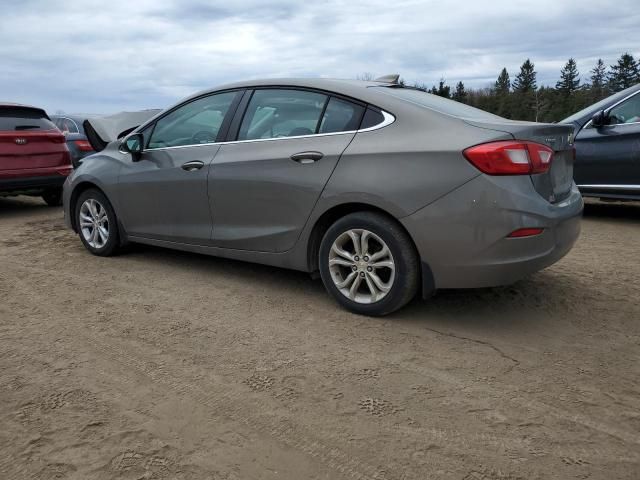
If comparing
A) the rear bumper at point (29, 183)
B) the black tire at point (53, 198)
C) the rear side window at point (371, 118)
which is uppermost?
the rear side window at point (371, 118)

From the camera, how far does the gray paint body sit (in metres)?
3.27

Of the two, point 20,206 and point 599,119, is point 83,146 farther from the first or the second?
point 599,119

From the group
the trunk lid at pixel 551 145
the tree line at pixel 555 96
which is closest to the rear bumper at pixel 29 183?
the trunk lid at pixel 551 145

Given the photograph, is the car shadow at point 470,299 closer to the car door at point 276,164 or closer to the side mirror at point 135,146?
the car door at point 276,164

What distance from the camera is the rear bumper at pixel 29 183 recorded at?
757cm

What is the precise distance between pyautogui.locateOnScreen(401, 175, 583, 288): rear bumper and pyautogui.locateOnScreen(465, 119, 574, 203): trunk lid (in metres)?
0.10

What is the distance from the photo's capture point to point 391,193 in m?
3.46

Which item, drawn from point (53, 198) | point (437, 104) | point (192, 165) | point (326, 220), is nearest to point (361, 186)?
point (326, 220)

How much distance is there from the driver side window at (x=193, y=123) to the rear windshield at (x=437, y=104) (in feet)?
4.34

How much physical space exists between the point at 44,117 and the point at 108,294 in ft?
17.2

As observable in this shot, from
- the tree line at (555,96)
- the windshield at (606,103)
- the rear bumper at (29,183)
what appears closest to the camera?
the windshield at (606,103)

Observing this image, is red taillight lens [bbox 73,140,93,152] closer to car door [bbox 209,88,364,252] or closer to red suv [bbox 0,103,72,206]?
red suv [bbox 0,103,72,206]

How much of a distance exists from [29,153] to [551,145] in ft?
23.1

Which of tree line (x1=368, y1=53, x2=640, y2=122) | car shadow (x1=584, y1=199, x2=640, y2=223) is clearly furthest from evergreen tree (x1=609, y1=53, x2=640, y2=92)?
car shadow (x1=584, y1=199, x2=640, y2=223)
